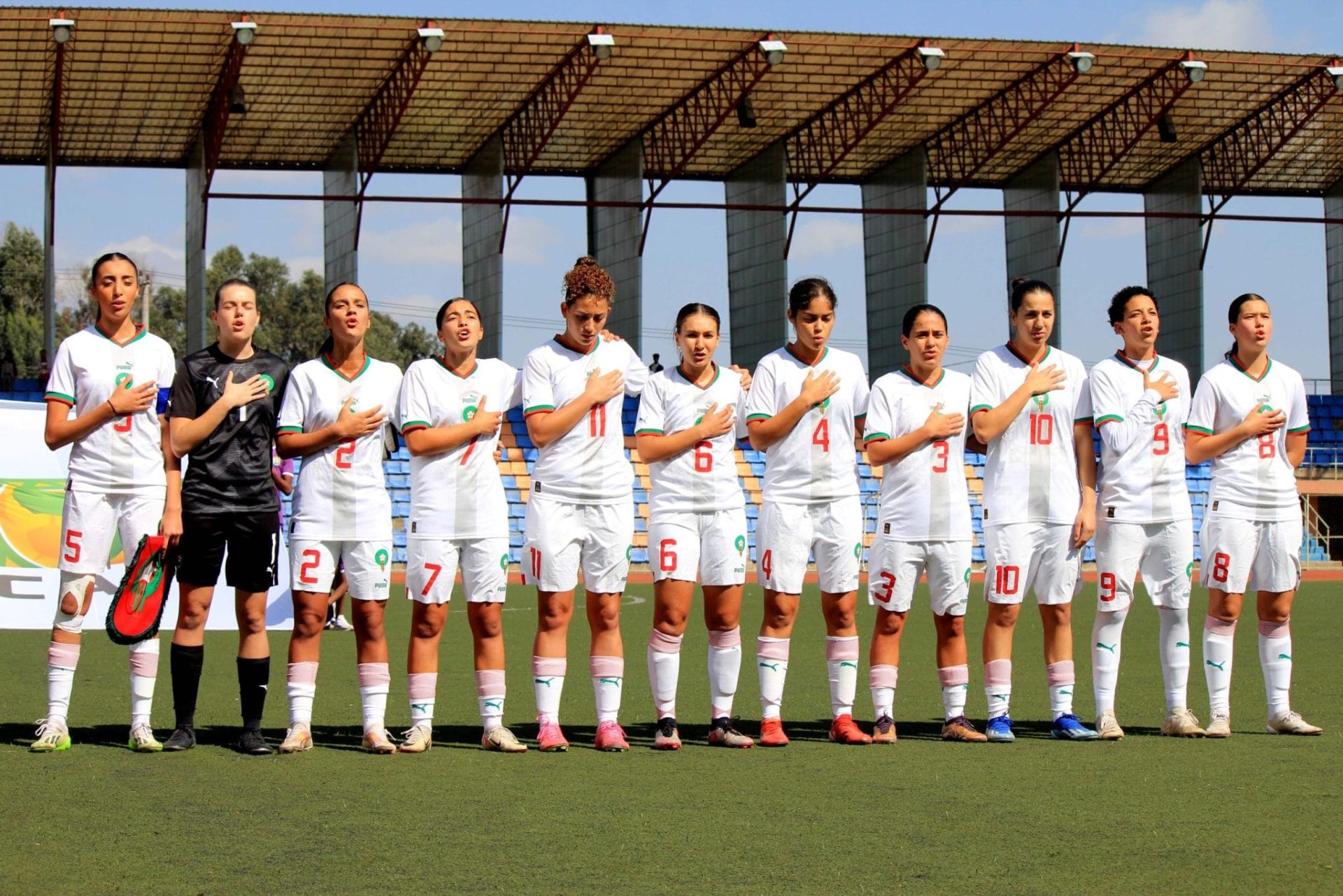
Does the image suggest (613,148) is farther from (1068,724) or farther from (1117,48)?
(1068,724)

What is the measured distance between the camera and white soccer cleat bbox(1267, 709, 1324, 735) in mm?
6855

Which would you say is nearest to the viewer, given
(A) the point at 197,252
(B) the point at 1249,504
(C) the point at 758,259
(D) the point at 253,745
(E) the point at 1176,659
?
(D) the point at 253,745

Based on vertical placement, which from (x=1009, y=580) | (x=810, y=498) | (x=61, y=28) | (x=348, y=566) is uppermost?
(x=61, y=28)

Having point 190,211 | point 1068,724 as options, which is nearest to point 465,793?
point 1068,724

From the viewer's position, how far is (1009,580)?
6.75 m

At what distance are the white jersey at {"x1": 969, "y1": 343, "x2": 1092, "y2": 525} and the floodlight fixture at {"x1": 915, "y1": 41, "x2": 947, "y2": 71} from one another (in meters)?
20.2

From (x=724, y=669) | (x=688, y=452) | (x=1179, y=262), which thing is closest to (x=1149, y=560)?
(x=724, y=669)

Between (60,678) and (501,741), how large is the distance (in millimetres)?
1837

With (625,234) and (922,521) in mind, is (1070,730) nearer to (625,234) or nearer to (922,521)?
(922,521)

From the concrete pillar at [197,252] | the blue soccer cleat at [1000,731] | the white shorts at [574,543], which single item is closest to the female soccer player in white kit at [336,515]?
the white shorts at [574,543]

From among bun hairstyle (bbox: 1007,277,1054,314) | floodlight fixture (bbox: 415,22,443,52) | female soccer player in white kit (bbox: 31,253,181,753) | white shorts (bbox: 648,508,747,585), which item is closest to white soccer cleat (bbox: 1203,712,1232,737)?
bun hairstyle (bbox: 1007,277,1054,314)

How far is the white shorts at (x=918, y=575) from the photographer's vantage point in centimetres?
670

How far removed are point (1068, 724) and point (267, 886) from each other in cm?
391

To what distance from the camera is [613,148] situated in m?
31.7
